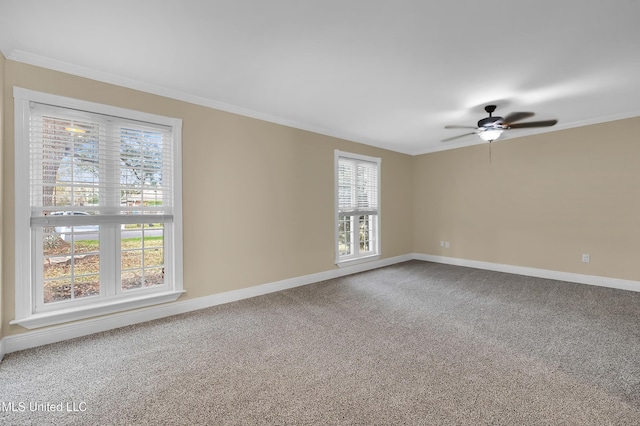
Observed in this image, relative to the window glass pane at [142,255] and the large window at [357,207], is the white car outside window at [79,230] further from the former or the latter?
the large window at [357,207]

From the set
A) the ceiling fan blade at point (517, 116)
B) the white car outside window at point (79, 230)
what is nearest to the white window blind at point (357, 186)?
the ceiling fan blade at point (517, 116)

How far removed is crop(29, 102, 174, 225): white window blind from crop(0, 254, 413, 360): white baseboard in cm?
99

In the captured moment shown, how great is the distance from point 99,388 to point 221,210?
2106mm

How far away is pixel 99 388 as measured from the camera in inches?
75.6

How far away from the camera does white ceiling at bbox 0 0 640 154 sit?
1.91m

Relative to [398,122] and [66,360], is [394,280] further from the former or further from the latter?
[66,360]

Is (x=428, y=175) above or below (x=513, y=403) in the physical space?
above

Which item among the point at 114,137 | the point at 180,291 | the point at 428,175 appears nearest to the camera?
the point at 114,137

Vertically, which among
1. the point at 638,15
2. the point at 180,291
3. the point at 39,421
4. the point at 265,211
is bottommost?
the point at 39,421

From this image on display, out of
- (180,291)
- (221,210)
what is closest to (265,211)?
(221,210)

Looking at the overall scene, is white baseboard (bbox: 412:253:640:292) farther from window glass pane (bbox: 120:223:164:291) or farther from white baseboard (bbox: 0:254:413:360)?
window glass pane (bbox: 120:223:164:291)

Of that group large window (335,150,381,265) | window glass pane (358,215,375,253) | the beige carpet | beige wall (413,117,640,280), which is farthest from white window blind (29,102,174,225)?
beige wall (413,117,640,280)

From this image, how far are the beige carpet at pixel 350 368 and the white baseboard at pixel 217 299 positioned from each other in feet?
0.37

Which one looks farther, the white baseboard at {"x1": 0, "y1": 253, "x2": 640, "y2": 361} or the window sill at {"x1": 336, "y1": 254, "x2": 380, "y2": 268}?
the window sill at {"x1": 336, "y1": 254, "x2": 380, "y2": 268}
